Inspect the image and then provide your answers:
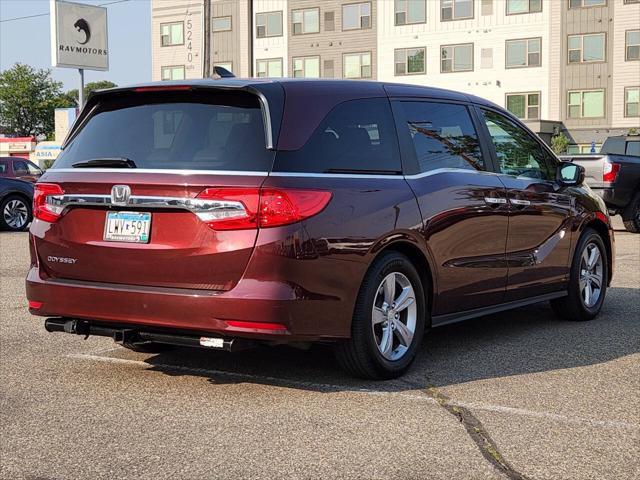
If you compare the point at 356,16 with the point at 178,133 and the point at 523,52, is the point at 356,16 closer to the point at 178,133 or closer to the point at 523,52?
the point at 523,52

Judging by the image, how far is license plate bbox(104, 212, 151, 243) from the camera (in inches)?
196

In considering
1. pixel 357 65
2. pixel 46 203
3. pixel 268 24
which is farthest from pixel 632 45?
pixel 46 203

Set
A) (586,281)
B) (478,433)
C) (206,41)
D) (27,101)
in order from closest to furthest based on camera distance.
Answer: (478,433), (586,281), (206,41), (27,101)

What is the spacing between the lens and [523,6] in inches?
1967

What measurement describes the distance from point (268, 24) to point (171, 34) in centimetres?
717

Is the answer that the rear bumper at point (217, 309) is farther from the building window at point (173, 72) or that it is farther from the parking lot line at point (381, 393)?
the building window at point (173, 72)

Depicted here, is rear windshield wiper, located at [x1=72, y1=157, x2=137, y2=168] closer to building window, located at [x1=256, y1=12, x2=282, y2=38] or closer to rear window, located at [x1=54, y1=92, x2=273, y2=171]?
rear window, located at [x1=54, y1=92, x2=273, y2=171]

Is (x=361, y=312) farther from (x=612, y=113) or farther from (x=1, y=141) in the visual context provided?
(x=1, y=141)

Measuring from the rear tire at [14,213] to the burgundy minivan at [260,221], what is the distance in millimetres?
14442

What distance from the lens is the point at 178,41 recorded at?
197 ft

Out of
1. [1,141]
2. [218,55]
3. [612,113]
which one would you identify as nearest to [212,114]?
[612,113]

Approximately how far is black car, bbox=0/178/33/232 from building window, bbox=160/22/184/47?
41.8 metres

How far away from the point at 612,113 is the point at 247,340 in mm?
47144

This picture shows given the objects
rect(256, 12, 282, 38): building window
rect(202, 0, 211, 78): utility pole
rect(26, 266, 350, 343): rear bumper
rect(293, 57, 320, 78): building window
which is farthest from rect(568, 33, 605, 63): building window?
rect(26, 266, 350, 343): rear bumper
